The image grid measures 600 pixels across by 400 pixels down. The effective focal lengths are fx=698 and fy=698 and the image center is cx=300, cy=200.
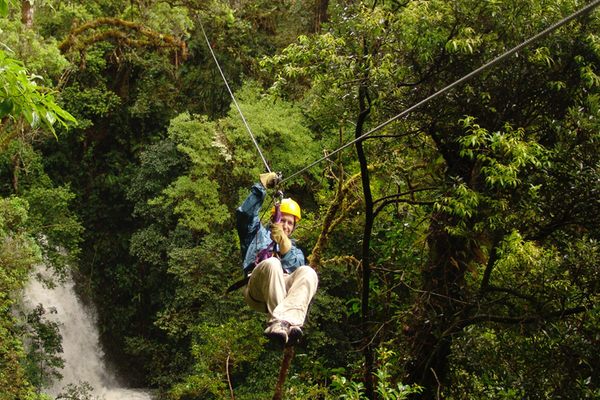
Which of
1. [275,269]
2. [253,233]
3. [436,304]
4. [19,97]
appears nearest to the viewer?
[19,97]

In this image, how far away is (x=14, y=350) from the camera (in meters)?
9.75

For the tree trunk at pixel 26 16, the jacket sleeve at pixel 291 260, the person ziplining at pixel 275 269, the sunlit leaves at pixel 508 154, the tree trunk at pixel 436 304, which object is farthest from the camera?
the tree trunk at pixel 26 16

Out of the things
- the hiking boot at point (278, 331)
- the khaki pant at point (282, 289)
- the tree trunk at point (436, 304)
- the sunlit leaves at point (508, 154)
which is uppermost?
the sunlit leaves at point (508, 154)

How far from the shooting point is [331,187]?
11375 mm

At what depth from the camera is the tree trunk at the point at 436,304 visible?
20.9 feet

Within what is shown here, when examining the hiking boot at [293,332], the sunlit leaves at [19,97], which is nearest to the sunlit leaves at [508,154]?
the hiking boot at [293,332]

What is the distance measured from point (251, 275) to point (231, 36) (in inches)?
423

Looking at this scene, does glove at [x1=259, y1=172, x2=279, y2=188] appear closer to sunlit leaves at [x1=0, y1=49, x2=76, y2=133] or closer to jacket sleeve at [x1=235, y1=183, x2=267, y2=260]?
jacket sleeve at [x1=235, y1=183, x2=267, y2=260]

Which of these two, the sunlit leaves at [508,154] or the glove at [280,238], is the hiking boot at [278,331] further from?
the sunlit leaves at [508,154]

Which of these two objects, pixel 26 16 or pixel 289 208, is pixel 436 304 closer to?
pixel 289 208

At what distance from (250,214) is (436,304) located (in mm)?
2718

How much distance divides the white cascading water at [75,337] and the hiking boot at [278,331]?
10.1m

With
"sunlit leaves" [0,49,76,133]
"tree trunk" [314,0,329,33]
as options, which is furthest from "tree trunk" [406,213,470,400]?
"tree trunk" [314,0,329,33]

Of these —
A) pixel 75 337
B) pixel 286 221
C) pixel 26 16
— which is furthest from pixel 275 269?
pixel 75 337
